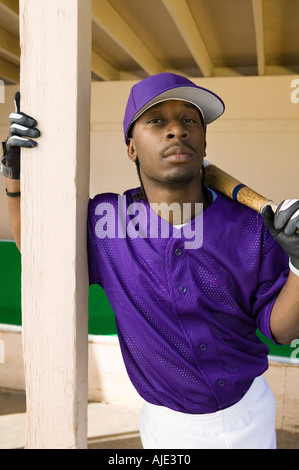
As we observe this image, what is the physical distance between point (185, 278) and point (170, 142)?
1.37ft

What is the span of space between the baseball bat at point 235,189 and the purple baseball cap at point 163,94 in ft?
0.73

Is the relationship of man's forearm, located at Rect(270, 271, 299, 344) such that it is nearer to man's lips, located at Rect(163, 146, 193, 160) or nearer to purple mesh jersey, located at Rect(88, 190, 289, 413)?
purple mesh jersey, located at Rect(88, 190, 289, 413)

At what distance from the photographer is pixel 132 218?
4.58ft

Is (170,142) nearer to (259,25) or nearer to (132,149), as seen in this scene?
(132,149)

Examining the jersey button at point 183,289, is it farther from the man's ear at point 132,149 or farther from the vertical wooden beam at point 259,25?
the vertical wooden beam at point 259,25

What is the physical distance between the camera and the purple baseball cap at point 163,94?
1.26 meters

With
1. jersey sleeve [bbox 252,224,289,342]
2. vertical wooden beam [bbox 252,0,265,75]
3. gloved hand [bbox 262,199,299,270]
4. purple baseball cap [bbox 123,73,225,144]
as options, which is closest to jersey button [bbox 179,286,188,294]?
jersey sleeve [bbox 252,224,289,342]

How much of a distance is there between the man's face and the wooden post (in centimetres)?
27

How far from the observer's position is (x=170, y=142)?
4.11 ft

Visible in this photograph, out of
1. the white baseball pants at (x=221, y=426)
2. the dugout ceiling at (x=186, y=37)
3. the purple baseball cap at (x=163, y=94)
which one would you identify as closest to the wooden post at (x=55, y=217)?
the purple baseball cap at (x=163, y=94)

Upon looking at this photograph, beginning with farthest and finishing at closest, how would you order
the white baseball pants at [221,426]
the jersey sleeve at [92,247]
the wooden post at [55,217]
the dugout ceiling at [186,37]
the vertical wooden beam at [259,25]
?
1. the dugout ceiling at [186,37]
2. the vertical wooden beam at [259,25]
3. the white baseball pants at [221,426]
4. the jersey sleeve at [92,247]
5. the wooden post at [55,217]

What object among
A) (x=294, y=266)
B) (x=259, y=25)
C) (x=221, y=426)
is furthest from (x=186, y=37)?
(x=221, y=426)

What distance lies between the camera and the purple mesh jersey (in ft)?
4.10

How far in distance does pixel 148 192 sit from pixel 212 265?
34 cm
